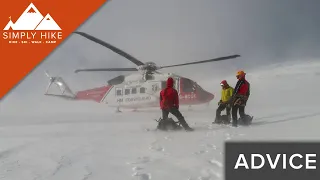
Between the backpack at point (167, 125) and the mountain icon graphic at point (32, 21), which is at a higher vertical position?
the mountain icon graphic at point (32, 21)

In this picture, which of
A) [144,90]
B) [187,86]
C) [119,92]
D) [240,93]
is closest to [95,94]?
[119,92]

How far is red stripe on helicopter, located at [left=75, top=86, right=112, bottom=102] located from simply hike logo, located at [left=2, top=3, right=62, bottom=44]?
2.97m

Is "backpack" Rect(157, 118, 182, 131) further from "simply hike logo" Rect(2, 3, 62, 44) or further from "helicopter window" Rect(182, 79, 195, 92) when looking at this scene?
"simply hike logo" Rect(2, 3, 62, 44)

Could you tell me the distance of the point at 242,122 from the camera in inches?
227

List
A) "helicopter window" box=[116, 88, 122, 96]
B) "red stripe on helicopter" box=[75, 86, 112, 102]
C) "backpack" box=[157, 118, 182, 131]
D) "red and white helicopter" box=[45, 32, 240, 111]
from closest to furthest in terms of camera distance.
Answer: "backpack" box=[157, 118, 182, 131]
"red and white helicopter" box=[45, 32, 240, 111]
"helicopter window" box=[116, 88, 122, 96]
"red stripe on helicopter" box=[75, 86, 112, 102]

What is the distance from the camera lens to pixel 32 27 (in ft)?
31.6

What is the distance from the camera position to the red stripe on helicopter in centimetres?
1206

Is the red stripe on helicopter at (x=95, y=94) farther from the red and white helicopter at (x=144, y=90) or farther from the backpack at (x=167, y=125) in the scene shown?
the backpack at (x=167, y=125)

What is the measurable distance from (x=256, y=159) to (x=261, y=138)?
1.02 meters

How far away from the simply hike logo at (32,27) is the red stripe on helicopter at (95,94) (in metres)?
2.97

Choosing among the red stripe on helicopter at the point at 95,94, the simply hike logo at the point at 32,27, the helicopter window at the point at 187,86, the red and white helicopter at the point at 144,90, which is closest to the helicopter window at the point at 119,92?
the red and white helicopter at the point at 144,90

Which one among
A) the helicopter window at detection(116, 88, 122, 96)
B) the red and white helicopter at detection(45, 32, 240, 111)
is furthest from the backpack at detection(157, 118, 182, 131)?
the helicopter window at detection(116, 88, 122, 96)

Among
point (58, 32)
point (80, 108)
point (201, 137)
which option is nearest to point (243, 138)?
point (201, 137)

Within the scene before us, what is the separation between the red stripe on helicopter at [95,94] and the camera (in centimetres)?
1206
